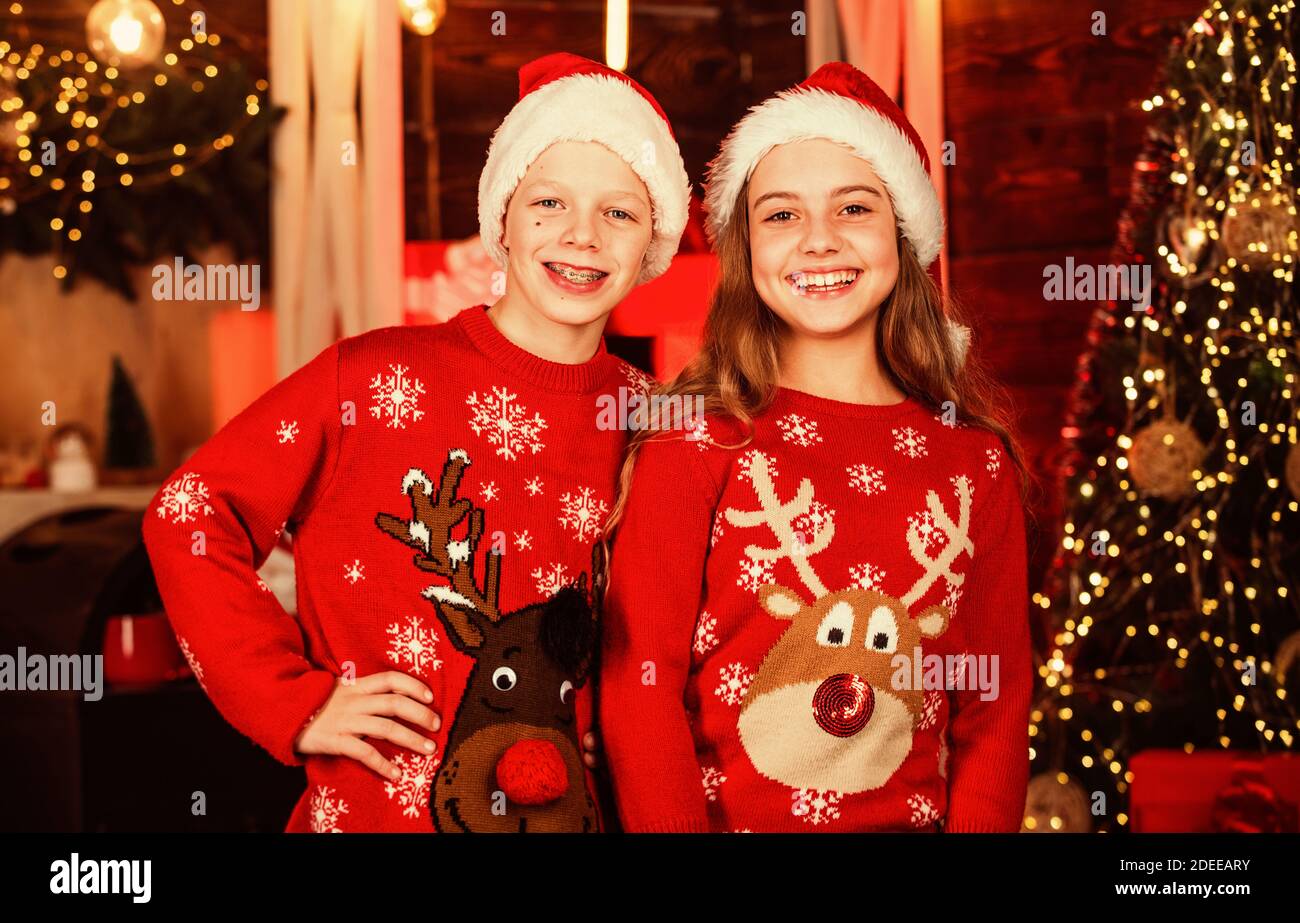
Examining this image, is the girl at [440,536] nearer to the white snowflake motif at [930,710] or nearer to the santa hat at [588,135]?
the santa hat at [588,135]

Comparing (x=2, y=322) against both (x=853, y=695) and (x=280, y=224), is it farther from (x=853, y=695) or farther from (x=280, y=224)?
(x=853, y=695)

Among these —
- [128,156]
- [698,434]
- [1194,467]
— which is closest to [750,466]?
[698,434]

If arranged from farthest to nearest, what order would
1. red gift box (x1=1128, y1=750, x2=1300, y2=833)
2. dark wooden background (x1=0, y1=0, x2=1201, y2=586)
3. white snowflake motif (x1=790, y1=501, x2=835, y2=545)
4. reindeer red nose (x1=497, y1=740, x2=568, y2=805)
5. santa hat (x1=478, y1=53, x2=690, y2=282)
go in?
dark wooden background (x1=0, y1=0, x2=1201, y2=586), red gift box (x1=1128, y1=750, x2=1300, y2=833), santa hat (x1=478, y1=53, x2=690, y2=282), white snowflake motif (x1=790, y1=501, x2=835, y2=545), reindeer red nose (x1=497, y1=740, x2=568, y2=805)

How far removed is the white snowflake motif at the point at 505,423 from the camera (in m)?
1.47

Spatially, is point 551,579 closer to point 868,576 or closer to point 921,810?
point 868,576

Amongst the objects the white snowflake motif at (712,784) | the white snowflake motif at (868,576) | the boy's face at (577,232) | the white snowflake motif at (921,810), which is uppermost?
the boy's face at (577,232)

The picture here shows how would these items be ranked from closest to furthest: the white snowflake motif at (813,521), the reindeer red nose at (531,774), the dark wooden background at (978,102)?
the reindeer red nose at (531,774), the white snowflake motif at (813,521), the dark wooden background at (978,102)

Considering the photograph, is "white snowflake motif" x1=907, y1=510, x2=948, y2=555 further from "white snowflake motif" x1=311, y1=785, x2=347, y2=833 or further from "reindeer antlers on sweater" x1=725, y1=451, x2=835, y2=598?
"white snowflake motif" x1=311, y1=785, x2=347, y2=833

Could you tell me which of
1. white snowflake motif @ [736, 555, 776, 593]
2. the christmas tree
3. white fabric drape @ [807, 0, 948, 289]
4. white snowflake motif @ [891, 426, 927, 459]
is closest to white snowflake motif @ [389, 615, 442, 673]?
white snowflake motif @ [736, 555, 776, 593]

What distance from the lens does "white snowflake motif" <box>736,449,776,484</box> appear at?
145 cm

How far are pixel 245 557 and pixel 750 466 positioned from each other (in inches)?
22.0

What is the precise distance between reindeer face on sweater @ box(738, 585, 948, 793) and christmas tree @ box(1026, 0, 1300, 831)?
1214 millimetres

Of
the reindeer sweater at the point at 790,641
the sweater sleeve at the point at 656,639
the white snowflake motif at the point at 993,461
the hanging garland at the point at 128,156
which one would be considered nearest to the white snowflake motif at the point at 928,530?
the reindeer sweater at the point at 790,641

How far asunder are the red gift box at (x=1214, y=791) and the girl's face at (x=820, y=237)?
1.33 meters
